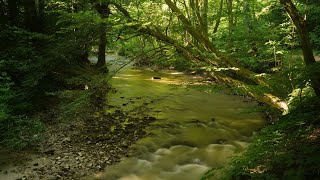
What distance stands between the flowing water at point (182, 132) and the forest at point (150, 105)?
0.16 ft

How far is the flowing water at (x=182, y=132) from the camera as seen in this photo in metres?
7.72

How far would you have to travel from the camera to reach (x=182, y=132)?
10.2 m

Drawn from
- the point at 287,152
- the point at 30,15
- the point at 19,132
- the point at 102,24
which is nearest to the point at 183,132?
the point at 102,24

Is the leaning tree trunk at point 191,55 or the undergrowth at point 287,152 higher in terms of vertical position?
the leaning tree trunk at point 191,55

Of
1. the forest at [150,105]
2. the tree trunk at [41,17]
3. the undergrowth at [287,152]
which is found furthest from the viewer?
the tree trunk at [41,17]

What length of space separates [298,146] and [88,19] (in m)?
6.17

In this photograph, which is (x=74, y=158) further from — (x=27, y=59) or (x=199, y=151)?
(x=27, y=59)

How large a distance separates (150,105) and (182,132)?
3555mm

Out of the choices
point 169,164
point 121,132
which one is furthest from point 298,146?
point 121,132

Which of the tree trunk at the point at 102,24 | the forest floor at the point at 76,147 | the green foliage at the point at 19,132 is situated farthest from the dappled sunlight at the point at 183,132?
the tree trunk at the point at 102,24

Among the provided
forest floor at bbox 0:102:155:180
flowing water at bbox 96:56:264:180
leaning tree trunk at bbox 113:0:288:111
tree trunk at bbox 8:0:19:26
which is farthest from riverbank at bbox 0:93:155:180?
tree trunk at bbox 8:0:19:26

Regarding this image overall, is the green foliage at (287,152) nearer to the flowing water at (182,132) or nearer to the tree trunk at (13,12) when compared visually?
the flowing water at (182,132)

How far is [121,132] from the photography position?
9.88m

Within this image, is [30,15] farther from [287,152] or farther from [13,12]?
[287,152]
